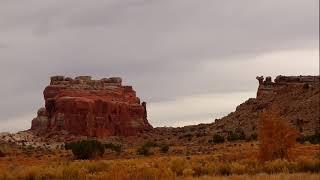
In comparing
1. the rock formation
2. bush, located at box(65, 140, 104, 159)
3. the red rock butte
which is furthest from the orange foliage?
the red rock butte

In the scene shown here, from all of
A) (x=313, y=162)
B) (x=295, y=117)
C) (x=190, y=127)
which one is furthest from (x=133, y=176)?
(x=190, y=127)

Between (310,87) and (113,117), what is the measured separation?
124ft

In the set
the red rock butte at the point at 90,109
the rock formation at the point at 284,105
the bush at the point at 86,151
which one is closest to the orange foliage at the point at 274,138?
the bush at the point at 86,151

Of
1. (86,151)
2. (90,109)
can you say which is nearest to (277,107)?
(90,109)

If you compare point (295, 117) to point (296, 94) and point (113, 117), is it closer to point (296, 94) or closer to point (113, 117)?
point (296, 94)

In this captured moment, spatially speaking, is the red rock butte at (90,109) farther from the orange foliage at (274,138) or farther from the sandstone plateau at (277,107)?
the orange foliage at (274,138)

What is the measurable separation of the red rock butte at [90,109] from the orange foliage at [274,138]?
7510cm

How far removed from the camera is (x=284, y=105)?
94938 mm

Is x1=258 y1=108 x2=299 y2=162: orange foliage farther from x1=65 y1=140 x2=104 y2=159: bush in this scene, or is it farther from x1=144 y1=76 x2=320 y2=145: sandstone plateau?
x1=144 y1=76 x2=320 y2=145: sandstone plateau

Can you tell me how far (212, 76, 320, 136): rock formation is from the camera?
271 ft

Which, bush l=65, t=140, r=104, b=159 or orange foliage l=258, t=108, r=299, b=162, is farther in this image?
bush l=65, t=140, r=104, b=159

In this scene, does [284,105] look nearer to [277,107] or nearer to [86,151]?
[277,107]

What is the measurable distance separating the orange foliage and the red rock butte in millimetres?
75096

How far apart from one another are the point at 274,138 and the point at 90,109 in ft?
258
